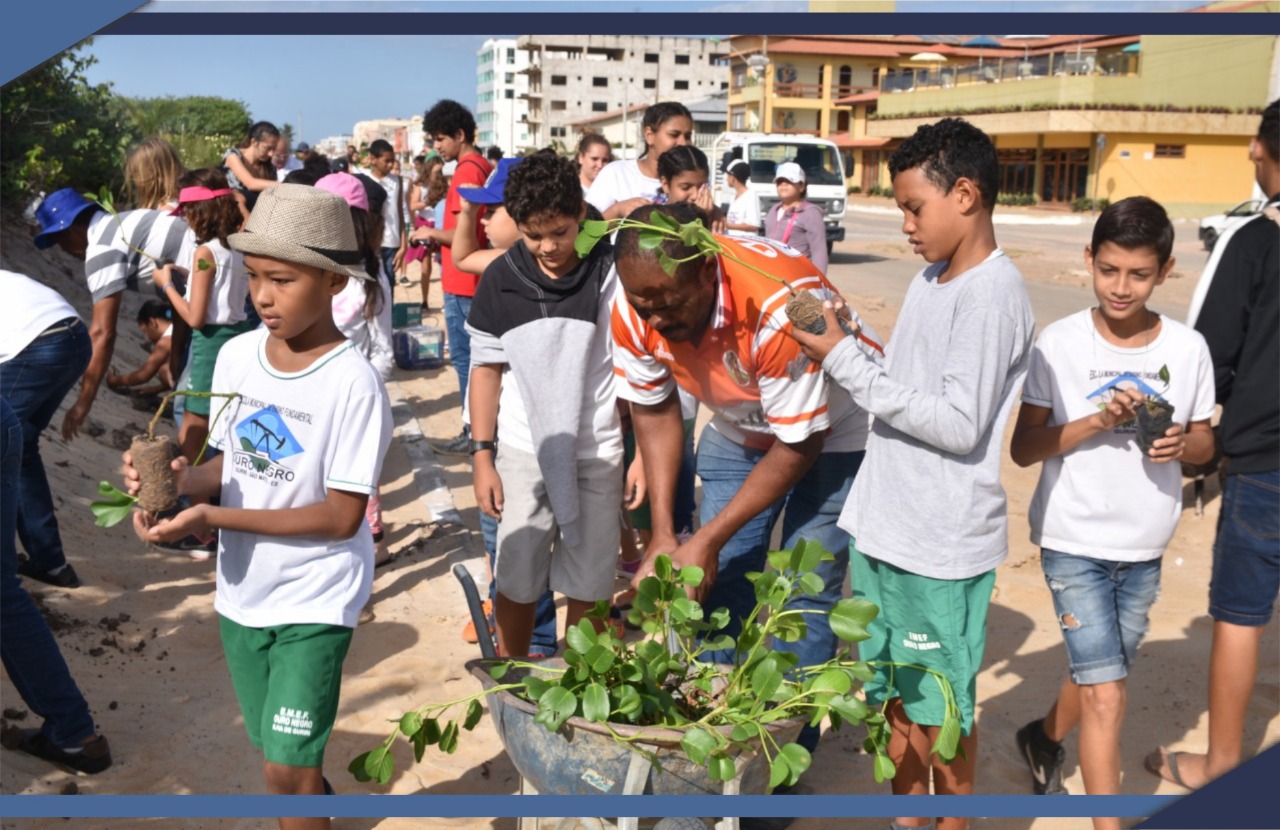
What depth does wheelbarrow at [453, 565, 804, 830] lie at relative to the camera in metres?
2.32

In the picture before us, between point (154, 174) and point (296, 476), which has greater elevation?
point (154, 174)

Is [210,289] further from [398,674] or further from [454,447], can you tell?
[454,447]

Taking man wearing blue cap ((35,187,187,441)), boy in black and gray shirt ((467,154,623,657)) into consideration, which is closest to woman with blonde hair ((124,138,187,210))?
man wearing blue cap ((35,187,187,441))

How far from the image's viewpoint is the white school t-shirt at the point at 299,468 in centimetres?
258

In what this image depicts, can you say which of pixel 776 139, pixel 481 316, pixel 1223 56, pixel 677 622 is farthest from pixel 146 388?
pixel 1223 56

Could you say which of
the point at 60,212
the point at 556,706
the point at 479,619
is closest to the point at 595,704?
the point at 556,706

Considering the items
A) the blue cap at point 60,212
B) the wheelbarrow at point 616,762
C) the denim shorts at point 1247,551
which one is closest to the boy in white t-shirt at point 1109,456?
the denim shorts at point 1247,551

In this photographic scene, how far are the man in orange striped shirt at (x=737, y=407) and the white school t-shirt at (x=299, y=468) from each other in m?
0.71

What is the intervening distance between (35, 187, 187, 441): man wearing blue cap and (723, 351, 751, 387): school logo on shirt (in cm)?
302

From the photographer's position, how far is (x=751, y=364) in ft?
9.72

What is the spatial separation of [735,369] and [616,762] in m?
1.11

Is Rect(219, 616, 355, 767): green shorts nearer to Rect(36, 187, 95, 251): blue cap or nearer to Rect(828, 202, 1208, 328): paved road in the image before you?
Rect(36, 187, 95, 251): blue cap

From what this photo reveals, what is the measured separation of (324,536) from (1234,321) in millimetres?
2401

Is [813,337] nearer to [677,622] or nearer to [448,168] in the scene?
[677,622]
